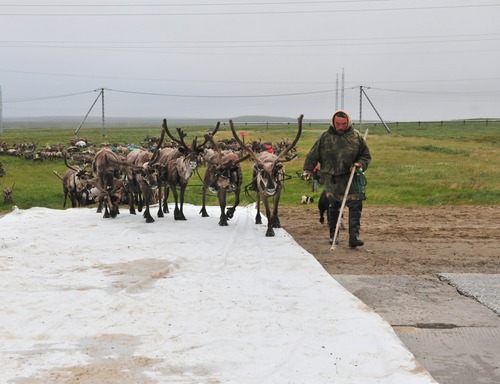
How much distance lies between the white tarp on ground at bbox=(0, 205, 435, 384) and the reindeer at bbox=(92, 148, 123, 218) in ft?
11.4

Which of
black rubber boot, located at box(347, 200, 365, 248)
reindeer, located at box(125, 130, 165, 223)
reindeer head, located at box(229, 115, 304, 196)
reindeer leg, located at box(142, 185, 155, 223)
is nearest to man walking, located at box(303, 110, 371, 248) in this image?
black rubber boot, located at box(347, 200, 365, 248)

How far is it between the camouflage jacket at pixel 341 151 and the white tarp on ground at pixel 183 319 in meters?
1.94

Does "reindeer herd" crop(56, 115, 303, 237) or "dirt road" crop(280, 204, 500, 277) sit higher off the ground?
"reindeer herd" crop(56, 115, 303, 237)

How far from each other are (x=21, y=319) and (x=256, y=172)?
623 cm

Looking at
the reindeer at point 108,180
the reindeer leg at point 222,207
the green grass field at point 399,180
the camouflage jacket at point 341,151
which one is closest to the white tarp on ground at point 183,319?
the camouflage jacket at point 341,151

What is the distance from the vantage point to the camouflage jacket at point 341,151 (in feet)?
34.3

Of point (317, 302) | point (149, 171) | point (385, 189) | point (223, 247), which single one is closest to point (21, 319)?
point (317, 302)

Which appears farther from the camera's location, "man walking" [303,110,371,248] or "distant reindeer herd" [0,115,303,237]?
"distant reindeer herd" [0,115,303,237]

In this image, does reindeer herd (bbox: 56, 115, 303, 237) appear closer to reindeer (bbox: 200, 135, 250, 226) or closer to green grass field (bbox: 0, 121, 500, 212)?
reindeer (bbox: 200, 135, 250, 226)

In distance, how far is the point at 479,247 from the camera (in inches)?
415

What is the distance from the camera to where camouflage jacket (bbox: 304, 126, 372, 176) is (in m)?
10.5

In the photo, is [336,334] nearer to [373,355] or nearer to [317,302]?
[373,355]

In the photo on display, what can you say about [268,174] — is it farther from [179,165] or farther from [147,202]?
[147,202]

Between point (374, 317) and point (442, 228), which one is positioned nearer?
point (374, 317)
